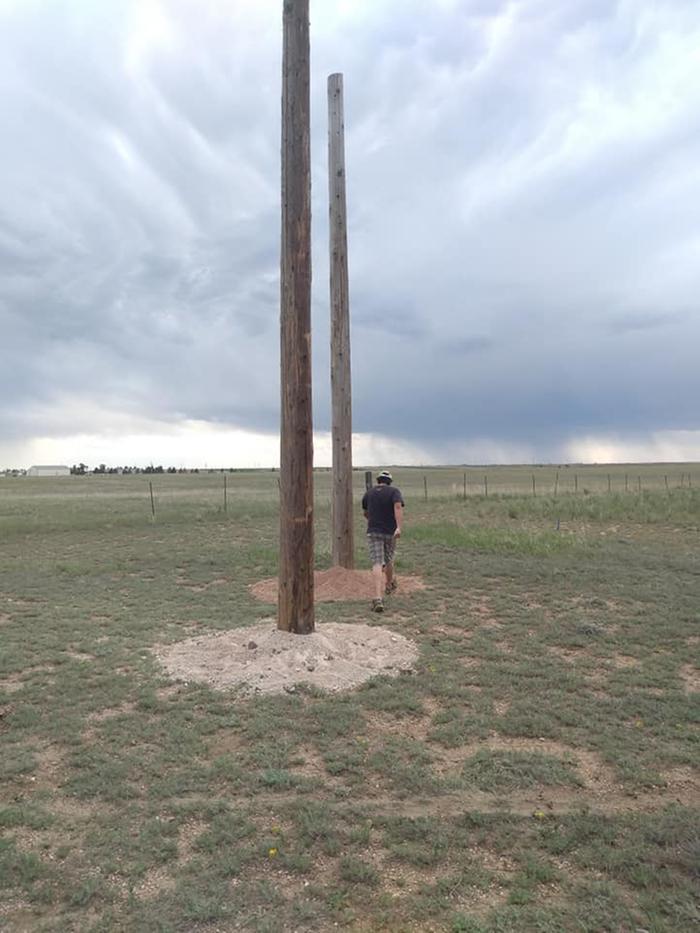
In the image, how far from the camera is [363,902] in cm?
298

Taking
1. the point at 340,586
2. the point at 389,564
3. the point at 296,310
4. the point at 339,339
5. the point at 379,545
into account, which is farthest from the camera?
the point at 339,339

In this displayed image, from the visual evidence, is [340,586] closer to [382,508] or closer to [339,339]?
[382,508]

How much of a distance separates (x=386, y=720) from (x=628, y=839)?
7.00 ft

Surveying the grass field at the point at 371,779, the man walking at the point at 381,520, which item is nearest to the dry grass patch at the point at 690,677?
the grass field at the point at 371,779

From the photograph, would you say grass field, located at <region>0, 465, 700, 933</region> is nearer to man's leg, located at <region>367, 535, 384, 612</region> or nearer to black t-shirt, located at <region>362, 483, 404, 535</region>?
man's leg, located at <region>367, 535, 384, 612</region>

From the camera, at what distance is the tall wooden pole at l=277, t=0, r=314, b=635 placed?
668 cm

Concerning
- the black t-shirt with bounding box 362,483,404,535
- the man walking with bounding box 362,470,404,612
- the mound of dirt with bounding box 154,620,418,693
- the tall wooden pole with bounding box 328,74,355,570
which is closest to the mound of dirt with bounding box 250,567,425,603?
the tall wooden pole with bounding box 328,74,355,570

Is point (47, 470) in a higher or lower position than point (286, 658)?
higher

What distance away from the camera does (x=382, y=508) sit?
9.23 metres

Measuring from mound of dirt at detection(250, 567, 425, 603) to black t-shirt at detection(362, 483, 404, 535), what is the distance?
1.53 metres

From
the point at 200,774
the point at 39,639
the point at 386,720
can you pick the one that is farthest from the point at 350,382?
the point at 200,774

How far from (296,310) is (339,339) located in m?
4.79

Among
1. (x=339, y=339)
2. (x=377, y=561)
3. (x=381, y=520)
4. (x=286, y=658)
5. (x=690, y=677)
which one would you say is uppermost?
(x=339, y=339)

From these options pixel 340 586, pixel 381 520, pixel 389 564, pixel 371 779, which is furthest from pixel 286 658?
pixel 340 586
